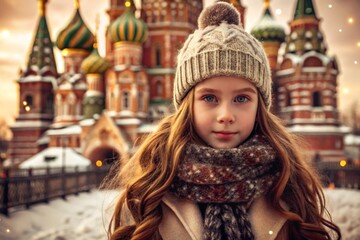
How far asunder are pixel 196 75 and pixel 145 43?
20.8 meters

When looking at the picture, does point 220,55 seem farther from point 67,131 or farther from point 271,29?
point 271,29

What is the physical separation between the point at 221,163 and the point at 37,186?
7456 millimetres

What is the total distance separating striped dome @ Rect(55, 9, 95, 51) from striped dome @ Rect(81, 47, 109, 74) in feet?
5.65

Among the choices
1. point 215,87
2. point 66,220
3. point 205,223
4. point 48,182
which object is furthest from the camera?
point 48,182

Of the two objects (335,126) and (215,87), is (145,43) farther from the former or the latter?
(215,87)

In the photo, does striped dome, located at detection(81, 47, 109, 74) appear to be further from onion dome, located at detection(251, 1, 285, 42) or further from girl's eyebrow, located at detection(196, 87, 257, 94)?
girl's eyebrow, located at detection(196, 87, 257, 94)

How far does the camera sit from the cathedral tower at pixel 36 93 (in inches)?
846

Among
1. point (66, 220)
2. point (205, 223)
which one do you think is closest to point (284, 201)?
point (205, 223)

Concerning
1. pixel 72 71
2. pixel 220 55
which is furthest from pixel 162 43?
pixel 220 55

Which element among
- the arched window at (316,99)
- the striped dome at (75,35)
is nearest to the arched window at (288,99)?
the arched window at (316,99)

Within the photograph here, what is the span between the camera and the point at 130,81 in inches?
826

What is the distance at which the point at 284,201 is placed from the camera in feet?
5.97

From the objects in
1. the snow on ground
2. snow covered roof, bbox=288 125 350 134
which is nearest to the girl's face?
the snow on ground

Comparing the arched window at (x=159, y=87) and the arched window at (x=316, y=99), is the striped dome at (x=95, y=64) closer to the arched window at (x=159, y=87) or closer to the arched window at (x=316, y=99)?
the arched window at (x=159, y=87)
